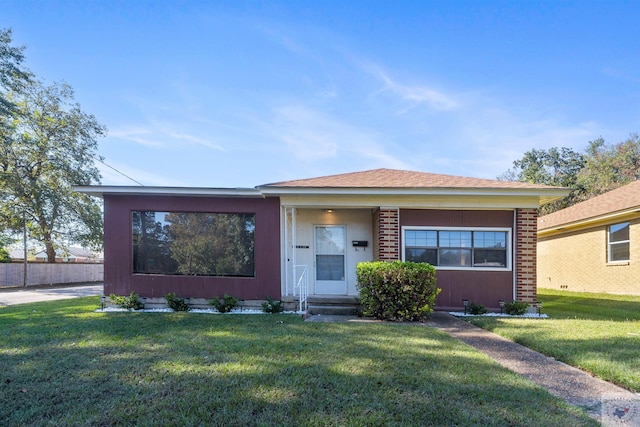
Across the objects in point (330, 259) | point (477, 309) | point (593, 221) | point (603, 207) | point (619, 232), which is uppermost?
point (603, 207)

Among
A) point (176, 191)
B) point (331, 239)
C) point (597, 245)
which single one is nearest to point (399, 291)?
point (331, 239)

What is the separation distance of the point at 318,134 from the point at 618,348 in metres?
13.1

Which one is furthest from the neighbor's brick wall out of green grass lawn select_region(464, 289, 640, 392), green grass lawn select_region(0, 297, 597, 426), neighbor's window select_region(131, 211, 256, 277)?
neighbor's window select_region(131, 211, 256, 277)

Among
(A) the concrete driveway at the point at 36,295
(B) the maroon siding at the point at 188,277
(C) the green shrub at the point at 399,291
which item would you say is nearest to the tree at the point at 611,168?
(C) the green shrub at the point at 399,291

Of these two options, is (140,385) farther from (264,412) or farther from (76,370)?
(264,412)

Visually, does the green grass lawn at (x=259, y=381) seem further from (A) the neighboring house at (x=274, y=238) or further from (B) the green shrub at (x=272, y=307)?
(A) the neighboring house at (x=274, y=238)

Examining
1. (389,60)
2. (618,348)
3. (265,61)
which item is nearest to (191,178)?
(265,61)

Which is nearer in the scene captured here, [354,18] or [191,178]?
[354,18]

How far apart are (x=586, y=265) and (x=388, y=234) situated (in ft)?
34.6

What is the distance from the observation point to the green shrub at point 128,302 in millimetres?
7727

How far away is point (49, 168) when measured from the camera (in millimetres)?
21250

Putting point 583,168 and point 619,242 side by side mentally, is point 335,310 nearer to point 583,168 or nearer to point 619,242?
point 619,242

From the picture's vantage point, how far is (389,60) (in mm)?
10891

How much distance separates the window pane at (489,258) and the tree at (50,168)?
22.6m
